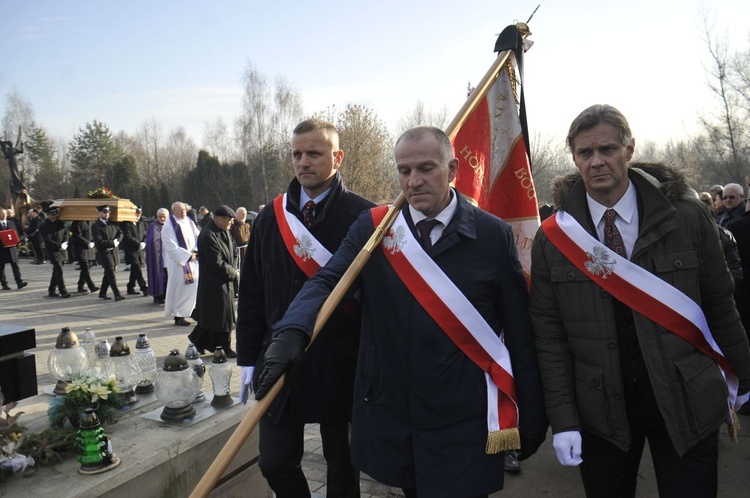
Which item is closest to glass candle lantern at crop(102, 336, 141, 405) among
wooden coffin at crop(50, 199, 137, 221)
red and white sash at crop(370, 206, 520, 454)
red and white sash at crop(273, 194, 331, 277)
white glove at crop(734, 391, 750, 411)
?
red and white sash at crop(273, 194, 331, 277)

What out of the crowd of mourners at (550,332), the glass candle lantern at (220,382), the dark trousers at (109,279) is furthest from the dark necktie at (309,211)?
the dark trousers at (109,279)

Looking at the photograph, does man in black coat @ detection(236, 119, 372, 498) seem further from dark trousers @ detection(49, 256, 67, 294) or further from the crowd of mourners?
dark trousers @ detection(49, 256, 67, 294)

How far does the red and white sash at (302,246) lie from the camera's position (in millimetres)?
2910

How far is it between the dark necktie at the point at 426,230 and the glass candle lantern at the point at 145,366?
2225 millimetres

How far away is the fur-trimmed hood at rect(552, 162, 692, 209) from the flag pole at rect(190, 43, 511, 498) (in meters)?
0.69

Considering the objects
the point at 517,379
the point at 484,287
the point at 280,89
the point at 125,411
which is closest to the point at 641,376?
the point at 517,379

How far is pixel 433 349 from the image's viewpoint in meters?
2.25

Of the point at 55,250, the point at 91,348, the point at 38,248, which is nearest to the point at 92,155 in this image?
the point at 38,248

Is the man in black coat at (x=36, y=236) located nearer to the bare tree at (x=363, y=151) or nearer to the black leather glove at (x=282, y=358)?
the bare tree at (x=363, y=151)

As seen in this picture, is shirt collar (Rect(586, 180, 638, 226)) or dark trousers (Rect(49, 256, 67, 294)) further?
dark trousers (Rect(49, 256, 67, 294))

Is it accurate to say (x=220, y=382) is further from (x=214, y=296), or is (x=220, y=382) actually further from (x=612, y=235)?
(x=214, y=296)

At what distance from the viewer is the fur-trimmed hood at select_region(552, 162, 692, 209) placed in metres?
2.36

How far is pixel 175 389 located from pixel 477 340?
1905 millimetres

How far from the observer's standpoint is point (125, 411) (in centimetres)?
341
